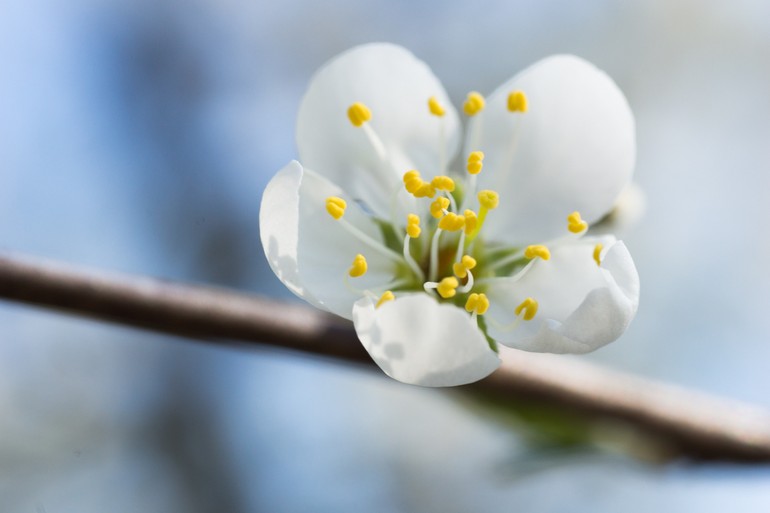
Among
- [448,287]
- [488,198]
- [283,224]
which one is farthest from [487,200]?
[283,224]

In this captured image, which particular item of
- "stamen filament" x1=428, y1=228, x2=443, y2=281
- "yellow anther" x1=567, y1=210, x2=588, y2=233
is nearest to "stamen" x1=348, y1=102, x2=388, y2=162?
"stamen filament" x1=428, y1=228, x2=443, y2=281

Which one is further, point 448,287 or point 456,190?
point 456,190

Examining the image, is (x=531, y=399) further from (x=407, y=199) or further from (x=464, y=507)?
(x=464, y=507)

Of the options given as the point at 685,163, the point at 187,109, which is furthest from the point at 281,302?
the point at 685,163

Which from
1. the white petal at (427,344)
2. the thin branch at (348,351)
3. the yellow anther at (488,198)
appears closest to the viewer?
the white petal at (427,344)

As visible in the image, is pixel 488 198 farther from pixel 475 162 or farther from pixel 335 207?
pixel 335 207

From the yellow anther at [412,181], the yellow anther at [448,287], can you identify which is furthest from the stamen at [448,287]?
the yellow anther at [412,181]

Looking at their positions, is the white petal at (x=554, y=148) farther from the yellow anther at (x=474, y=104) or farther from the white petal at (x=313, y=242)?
the white petal at (x=313, y=242)
